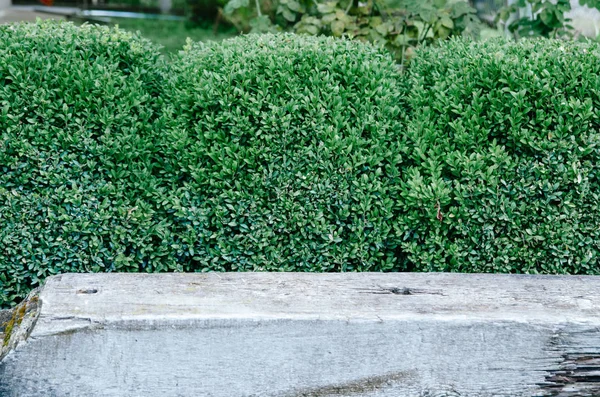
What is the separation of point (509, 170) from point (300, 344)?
146cm

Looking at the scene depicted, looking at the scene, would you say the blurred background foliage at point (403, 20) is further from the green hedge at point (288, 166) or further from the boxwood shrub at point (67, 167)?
the boxwood shrub at point (67, 167)

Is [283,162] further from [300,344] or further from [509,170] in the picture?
[509,170]

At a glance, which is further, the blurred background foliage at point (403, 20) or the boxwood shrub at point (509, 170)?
the blurred background foliage at point (403, 20)

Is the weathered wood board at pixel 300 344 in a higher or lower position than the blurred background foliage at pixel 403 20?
lower

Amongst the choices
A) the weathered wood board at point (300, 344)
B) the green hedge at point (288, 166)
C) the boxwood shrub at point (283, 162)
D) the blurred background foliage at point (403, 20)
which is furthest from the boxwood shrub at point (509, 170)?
the blurred background foliage at point (403, 20)

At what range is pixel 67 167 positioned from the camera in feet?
12.2

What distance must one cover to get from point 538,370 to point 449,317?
50cm

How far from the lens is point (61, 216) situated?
144 inches

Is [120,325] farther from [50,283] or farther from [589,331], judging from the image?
[589,331]

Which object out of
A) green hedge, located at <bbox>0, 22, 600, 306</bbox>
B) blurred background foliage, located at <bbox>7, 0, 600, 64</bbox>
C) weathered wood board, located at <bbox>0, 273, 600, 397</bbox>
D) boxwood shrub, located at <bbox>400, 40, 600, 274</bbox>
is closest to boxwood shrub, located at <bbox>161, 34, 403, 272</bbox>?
green hedge, located at <bbox>0, 22, 600, 306</bbox>

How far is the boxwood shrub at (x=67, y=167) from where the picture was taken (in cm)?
367

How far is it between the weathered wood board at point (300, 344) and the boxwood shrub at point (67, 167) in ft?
1.36

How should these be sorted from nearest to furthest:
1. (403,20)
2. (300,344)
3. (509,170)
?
(300,344) → (509,170) → (403,20)

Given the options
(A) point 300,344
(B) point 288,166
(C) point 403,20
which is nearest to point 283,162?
(B) point 288,166
